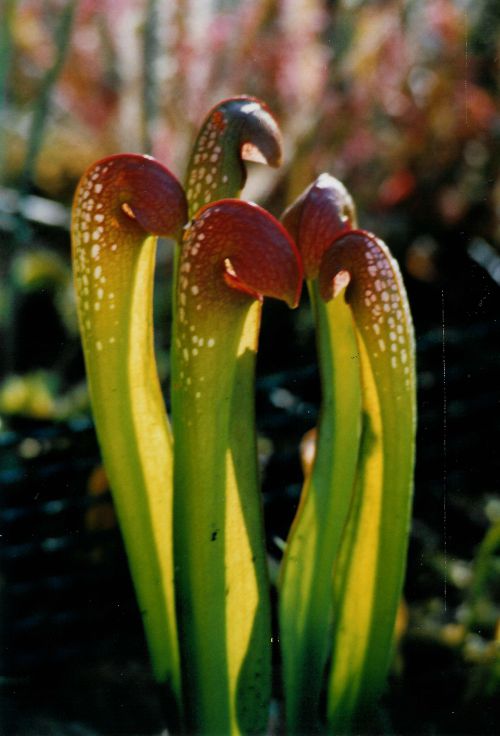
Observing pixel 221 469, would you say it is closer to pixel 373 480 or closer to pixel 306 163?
pixel 373 480

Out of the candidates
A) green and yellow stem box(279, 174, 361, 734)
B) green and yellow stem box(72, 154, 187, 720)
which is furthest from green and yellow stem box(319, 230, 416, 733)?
green and yellow stem box(72, 154, 187, 720)

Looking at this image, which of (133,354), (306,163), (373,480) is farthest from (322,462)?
(306,163)

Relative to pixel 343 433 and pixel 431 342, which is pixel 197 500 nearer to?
pixel 343 433

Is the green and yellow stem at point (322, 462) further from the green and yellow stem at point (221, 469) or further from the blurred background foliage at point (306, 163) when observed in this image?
the blurred background foliage at point (306, 163)

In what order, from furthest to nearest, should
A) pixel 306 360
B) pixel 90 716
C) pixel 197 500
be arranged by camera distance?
pixel 306 360 < pixel 90 716 < pixel 197 500

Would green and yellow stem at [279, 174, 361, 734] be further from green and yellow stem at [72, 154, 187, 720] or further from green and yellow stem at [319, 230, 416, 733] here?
green and yellow stem at [72, 154, 187, 720]

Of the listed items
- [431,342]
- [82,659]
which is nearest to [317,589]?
[82,659]
